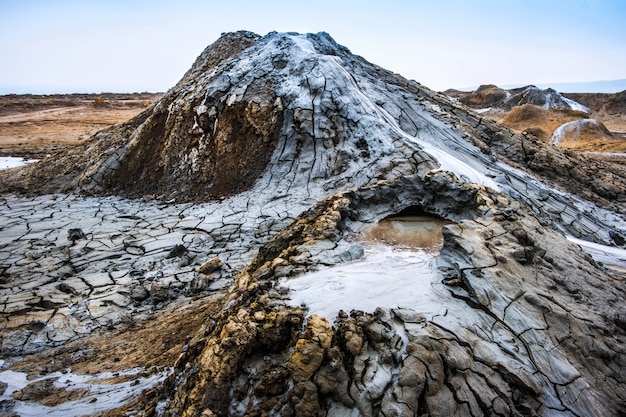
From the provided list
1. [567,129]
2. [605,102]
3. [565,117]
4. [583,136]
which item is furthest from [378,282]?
[605,102]

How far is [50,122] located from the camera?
1889 cm

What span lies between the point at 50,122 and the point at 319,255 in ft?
67.4

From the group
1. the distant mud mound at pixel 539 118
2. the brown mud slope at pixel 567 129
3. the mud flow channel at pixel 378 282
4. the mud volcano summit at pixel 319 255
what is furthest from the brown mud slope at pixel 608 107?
the mud flow channel at pixel 378 282

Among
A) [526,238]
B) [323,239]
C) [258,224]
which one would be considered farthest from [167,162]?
[526,238]

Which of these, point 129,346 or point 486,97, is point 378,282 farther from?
point 486,97

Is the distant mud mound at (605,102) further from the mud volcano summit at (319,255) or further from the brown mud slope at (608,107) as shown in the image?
the mud volcano summit at (319,255)

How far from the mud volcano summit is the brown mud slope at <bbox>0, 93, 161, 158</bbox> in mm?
6562

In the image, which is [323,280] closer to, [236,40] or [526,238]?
[526,238]

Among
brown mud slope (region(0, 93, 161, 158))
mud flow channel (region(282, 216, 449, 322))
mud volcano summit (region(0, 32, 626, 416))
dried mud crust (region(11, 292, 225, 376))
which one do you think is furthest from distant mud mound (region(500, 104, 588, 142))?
brown mud slope (region(0, 93, 161, 158))

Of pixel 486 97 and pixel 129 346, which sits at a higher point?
pixel 486 97

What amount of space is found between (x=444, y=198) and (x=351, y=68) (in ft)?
15.7

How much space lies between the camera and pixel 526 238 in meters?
2.80

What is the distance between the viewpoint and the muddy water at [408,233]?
3191 millimetres

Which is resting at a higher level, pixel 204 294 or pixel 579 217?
pixel 579 217
